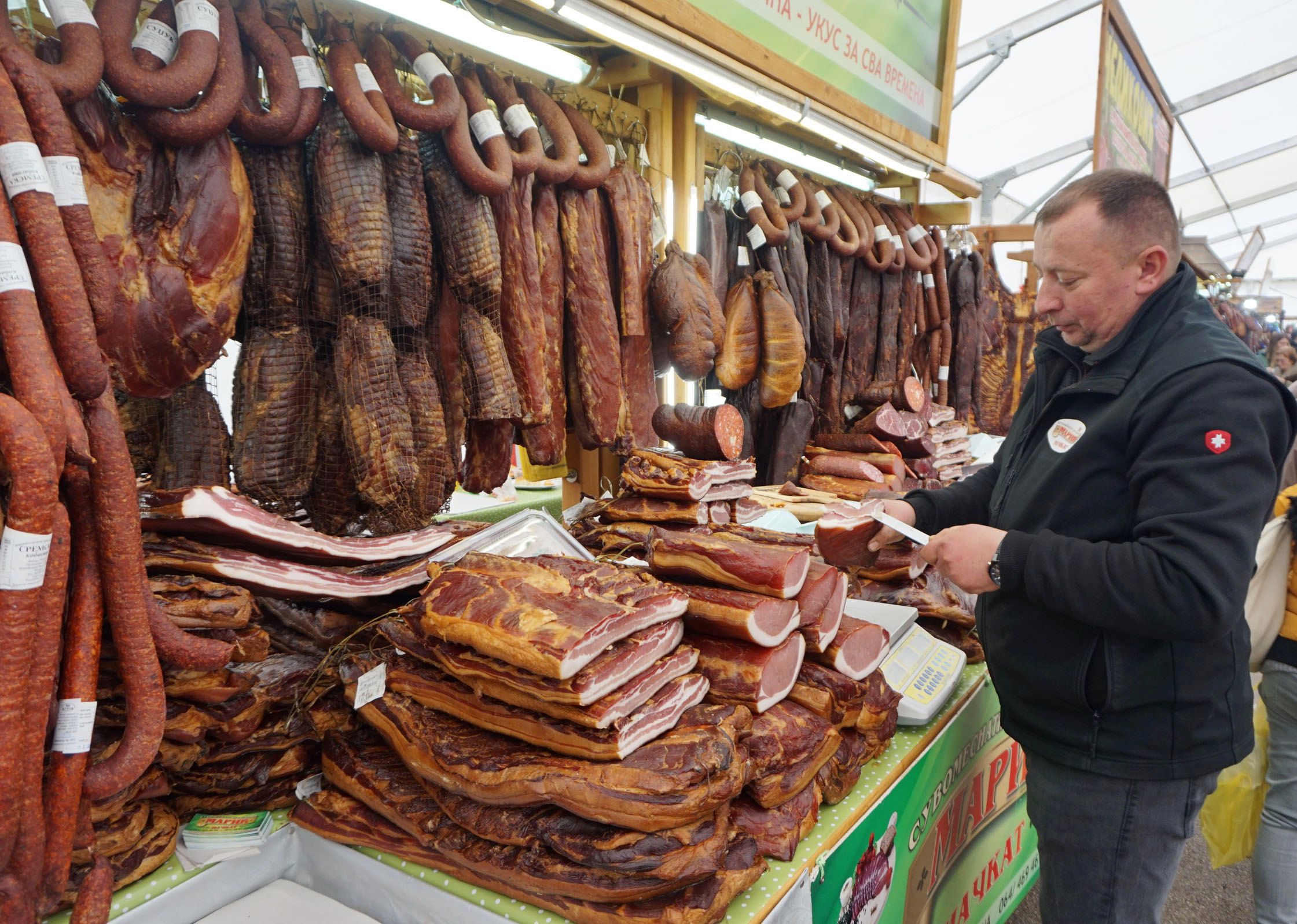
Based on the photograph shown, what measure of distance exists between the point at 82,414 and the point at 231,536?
21.9 inches

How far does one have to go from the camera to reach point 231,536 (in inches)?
72.3

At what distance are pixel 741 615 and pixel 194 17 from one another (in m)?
1.91

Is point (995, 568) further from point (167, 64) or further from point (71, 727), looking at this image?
point (167, 64)

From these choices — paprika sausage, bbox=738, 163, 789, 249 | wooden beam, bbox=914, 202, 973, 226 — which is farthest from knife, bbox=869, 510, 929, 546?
wooden beam, bbox=914, 202, 973, 226

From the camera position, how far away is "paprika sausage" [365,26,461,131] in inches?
92.6

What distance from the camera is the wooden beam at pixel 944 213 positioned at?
19.8ft

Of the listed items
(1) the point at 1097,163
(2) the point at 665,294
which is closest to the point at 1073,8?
(1) the point at 1097,163

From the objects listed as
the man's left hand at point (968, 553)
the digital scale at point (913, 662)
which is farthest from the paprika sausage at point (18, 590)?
the digital scale at point (913, 662)

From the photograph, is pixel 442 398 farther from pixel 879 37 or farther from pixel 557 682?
pixel 879 37

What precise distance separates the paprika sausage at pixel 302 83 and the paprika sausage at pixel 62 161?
0.82 m

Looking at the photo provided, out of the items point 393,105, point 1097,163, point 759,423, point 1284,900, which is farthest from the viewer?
point 1097,163

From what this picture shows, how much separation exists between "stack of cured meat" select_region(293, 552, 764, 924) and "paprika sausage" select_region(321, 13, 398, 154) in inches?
49.2

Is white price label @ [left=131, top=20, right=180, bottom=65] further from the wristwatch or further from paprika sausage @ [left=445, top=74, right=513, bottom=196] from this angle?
the wristwatch

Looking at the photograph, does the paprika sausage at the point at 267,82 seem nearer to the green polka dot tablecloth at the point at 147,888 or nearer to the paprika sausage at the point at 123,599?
the paprika sausage at the point at 123,599
